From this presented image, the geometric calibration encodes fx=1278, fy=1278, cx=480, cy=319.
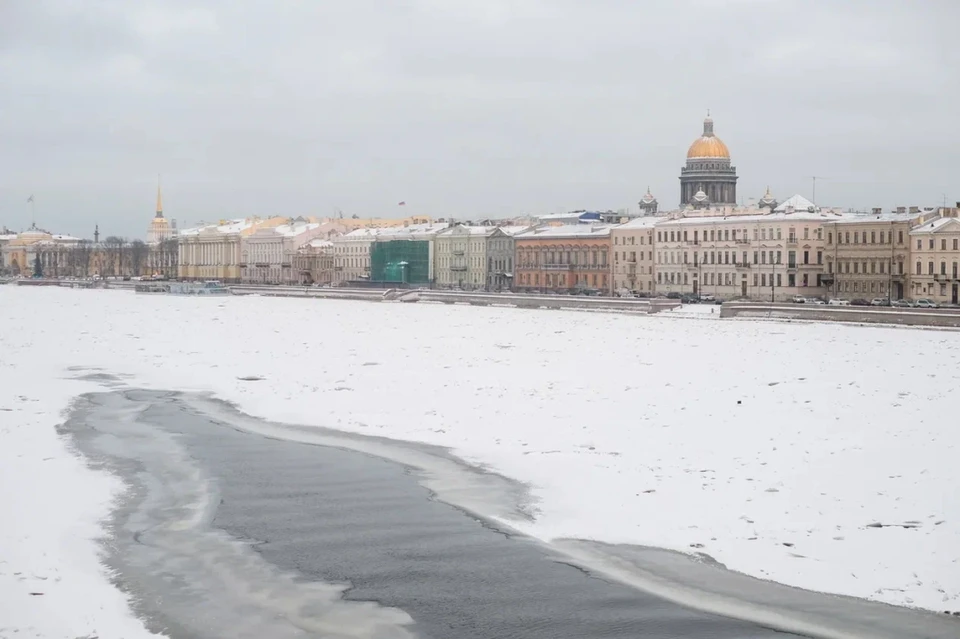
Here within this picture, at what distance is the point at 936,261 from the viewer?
6331 centimetres

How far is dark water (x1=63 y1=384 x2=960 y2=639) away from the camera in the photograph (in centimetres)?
1097

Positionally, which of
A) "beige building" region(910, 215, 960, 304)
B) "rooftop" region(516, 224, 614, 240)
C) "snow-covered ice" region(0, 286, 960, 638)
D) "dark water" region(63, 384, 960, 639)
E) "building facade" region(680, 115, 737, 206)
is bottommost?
"dark water" region(63, 384, 960, 639)

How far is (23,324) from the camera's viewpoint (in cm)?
5094

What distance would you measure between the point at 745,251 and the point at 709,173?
1031 inches

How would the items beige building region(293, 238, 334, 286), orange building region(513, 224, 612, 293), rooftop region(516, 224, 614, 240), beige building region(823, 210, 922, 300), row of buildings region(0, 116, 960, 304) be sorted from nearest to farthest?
beige building region(823, 210, 922, 300)
row of buildings region(0, 116, 960, 304)
orange building region(513, 224, 612, 293)
rooftop region(516, 224, 614, 240)
beige building region(293, 238, 334, 286)

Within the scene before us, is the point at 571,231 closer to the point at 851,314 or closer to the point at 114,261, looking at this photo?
the point at 851,314

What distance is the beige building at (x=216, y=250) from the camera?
13262 centimetres

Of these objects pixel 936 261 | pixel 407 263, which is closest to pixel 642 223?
pixel 936 261

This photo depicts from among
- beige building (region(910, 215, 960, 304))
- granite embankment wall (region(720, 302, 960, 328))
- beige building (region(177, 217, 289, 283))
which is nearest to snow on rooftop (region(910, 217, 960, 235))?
beige building (region(910, 215, 960, 304))

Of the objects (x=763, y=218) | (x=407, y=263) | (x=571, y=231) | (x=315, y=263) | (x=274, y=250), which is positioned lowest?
(x=407, y=263)

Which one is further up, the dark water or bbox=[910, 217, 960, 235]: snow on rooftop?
bbox=[910, 217, 960, 235]: snow on rooftop

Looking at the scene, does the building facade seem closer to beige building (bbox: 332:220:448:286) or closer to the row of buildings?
the row of buildings

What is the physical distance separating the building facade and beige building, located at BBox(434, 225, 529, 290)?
523 inches

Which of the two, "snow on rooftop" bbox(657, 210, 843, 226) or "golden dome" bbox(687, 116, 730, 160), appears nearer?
"snow on rooftop" bbox(657, 210, 843, 226)
